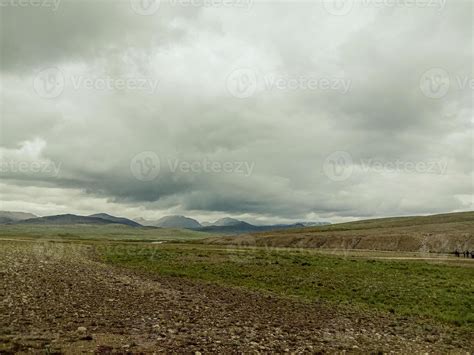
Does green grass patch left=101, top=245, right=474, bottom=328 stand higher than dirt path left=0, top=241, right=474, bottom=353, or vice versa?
dirt path left=0, top=241, right=474, bottom=353

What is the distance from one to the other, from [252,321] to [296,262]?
1251 inches

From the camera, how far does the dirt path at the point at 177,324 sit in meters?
14.7

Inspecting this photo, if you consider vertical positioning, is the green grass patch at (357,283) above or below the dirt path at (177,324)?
below

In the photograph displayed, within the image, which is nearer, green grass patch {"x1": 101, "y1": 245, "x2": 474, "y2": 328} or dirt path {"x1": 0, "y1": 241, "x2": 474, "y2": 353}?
dirt path {"x1": 0, "y1": 241, "x2": 474, "y2": 353}

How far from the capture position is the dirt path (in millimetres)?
14693

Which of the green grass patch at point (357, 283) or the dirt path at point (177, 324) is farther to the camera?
the green grass patch at point (357, 283)

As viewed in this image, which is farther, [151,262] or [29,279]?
[151,262]

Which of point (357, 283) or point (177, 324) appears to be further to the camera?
point (357, 283)

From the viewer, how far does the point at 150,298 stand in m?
24.2

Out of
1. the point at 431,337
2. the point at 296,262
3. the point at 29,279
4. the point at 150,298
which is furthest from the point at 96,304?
the point at 296,262

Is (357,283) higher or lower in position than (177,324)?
lower

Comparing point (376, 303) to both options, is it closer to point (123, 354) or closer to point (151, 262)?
point (123, 354)

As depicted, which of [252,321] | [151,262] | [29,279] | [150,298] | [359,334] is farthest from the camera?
[151,262]

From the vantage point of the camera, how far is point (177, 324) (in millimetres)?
18047
